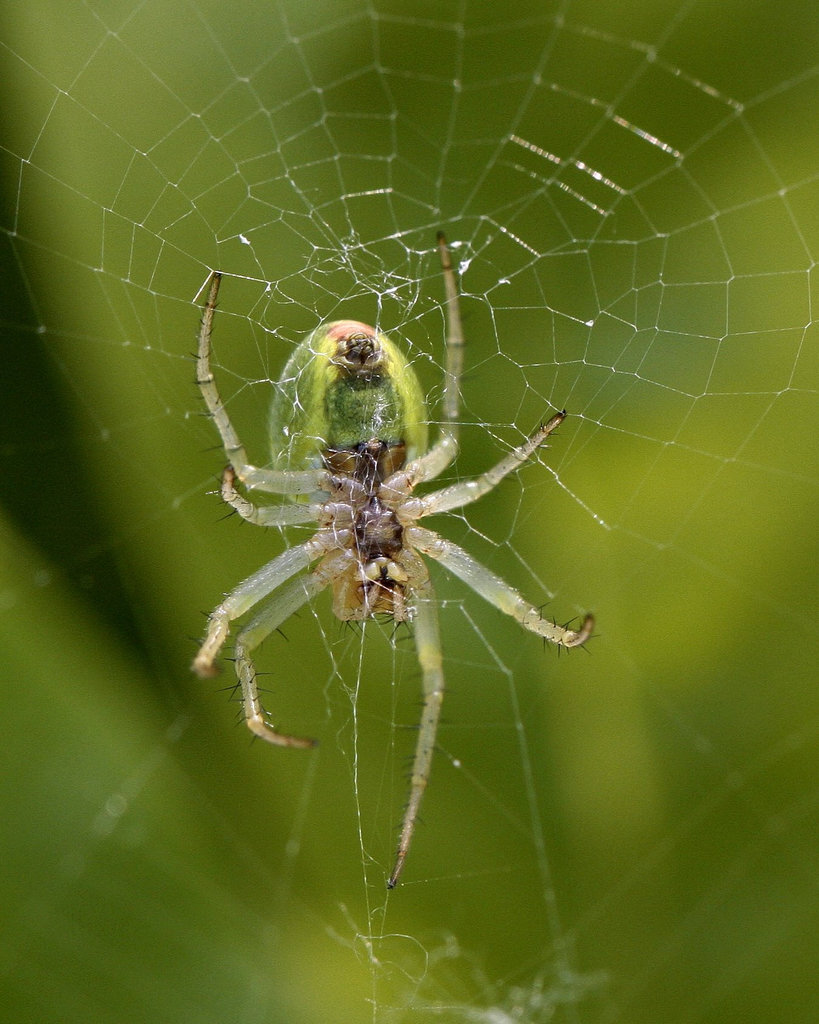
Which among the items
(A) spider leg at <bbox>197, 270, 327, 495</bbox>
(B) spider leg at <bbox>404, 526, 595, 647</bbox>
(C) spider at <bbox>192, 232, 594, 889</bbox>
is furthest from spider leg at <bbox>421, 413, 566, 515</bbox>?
(A) spider leg at <bbox>197, 270, 327, 495</bbox>

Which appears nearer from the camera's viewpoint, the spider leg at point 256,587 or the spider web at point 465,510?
the spider web at point 465,510

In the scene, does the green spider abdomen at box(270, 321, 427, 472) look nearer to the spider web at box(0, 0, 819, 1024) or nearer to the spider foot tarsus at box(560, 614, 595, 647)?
the spider web at box(0, 0, 819, 1024)

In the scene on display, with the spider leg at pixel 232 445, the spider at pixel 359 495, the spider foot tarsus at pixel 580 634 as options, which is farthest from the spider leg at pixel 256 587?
the spider foot tarsus at pixel 580 634

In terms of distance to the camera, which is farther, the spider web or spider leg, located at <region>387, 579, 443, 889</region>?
spider leg, located at <region>387, 579, 443, 889</region>

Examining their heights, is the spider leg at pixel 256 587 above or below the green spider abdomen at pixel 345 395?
below

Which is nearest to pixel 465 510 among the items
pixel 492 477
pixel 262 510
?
pixel 492 477

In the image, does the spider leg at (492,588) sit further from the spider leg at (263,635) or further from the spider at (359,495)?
the spider leg at (263,635)

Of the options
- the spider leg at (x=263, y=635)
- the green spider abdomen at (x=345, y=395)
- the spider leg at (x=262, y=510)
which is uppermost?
the green spider abdomen at (x=345, y=395)
